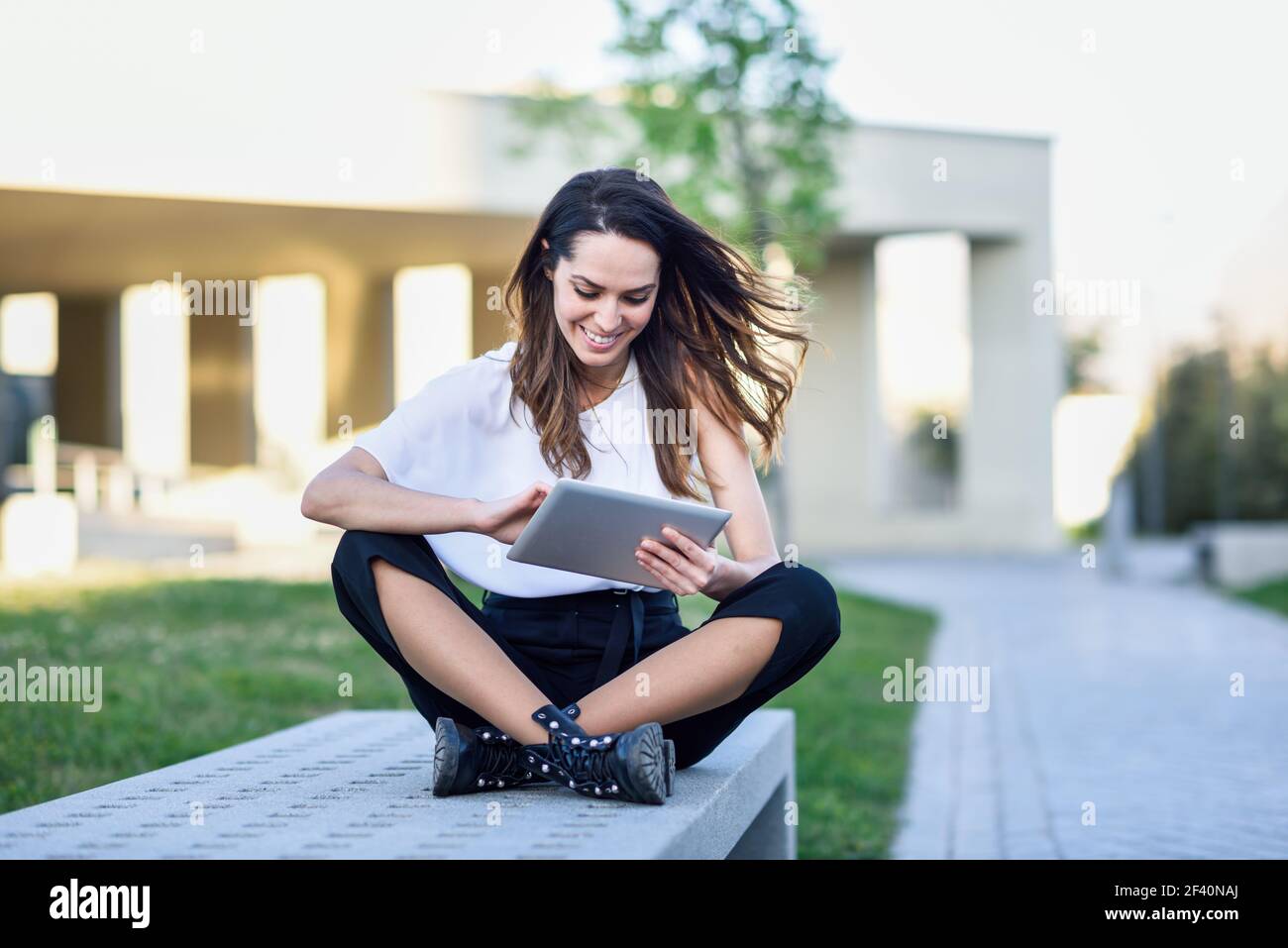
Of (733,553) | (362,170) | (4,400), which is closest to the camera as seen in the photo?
(733,553)

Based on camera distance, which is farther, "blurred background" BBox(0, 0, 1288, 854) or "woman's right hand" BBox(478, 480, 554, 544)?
"blurred background" BBox(0, 0, 1288, 854)

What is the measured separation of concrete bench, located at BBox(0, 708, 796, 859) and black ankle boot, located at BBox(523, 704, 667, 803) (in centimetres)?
3

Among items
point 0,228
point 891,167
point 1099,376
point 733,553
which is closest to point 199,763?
point 733,553

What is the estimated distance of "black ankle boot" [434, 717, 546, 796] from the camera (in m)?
2.53

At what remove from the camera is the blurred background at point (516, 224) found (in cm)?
1541

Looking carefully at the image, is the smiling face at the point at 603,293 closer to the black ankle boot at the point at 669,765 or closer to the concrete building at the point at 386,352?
the black ankle boot at the point at 669,765

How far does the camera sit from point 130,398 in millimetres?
25734

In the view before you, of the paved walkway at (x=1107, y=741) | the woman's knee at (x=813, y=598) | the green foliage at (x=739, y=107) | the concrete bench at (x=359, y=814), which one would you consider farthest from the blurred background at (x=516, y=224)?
the woman's knee at (x=813, y=598)

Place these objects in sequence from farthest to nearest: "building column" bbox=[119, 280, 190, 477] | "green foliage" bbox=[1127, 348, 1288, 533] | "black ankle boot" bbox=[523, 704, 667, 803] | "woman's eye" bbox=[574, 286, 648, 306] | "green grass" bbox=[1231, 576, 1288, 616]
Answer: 1. "green foliage" bbox=[1127, 348, 1288, 533]
2. "building column" bbox=[119, 280, 190, 477]
3. "green grass" bbox=[1231, 576, 1288, 616]
4. "woman's eye" bbox=[574, 286, 648, 306]
5. "black ankle boot" bbox=[523, 704, 667, 803]

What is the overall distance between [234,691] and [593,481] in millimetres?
3959

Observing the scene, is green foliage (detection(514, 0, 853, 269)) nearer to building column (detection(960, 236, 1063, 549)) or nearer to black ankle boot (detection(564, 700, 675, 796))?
building column (detection(960, 236, 1063, 549))

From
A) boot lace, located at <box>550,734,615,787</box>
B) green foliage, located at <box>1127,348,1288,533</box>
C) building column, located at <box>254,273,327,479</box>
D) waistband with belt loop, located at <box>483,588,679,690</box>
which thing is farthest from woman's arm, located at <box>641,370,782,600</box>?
green foliage, located at <box>1127,348,1288,533</box>

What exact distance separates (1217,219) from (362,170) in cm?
1638
